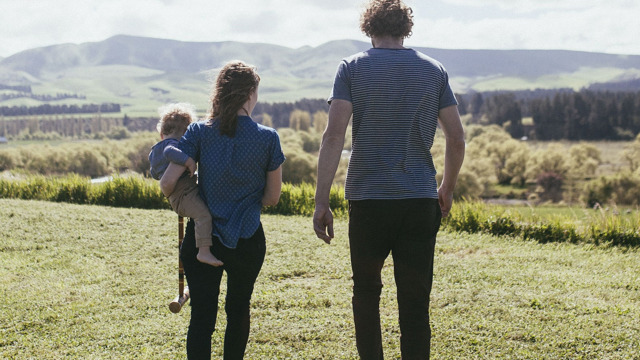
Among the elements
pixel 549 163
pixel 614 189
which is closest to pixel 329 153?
pixel 614 189

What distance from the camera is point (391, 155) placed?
3137 millimetres

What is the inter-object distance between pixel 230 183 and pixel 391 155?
0.87 meters

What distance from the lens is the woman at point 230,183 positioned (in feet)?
10.4

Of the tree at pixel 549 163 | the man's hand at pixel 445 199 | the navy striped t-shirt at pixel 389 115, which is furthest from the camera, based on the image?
the tree at pixel 549 163

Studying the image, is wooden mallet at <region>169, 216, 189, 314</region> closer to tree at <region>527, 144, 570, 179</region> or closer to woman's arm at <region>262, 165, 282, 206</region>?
woman's arm at <region>262, 165, 282, 206</region>

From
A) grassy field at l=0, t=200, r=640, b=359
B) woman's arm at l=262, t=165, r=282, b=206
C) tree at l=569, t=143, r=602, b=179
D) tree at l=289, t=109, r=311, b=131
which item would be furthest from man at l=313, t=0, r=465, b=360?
tree at l=289, t=109, r=311, b=131

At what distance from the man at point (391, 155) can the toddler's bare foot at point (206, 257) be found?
58cm

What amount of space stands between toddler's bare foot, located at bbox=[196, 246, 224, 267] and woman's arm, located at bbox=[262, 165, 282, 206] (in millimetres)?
426

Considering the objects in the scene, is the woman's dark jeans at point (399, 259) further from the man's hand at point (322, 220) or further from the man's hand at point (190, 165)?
the man's hand at point (190, 165)

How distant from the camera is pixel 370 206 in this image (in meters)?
3.15

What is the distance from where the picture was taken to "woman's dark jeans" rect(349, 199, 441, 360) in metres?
3.15

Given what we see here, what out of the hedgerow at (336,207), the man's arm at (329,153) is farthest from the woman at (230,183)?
the hedgerow at (336,207)

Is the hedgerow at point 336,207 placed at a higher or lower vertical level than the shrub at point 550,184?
higher

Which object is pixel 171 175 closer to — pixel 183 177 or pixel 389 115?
pixel 183 177
